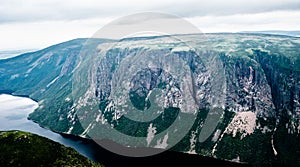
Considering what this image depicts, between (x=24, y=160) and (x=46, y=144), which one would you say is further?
(x=46, y=144)

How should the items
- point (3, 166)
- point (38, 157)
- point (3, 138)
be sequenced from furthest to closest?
point (3, 138) < point (38, 157) < point (3, 166)

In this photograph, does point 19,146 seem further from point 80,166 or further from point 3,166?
point 80,166

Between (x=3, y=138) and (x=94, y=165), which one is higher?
(x=3, y=138)

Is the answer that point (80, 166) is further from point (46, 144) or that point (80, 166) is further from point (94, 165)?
point (46, 144)

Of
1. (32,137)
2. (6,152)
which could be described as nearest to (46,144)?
(32,137)

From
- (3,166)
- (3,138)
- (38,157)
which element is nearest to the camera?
(3,166)

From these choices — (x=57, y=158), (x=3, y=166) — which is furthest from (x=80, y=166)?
(x=3, y=166)
